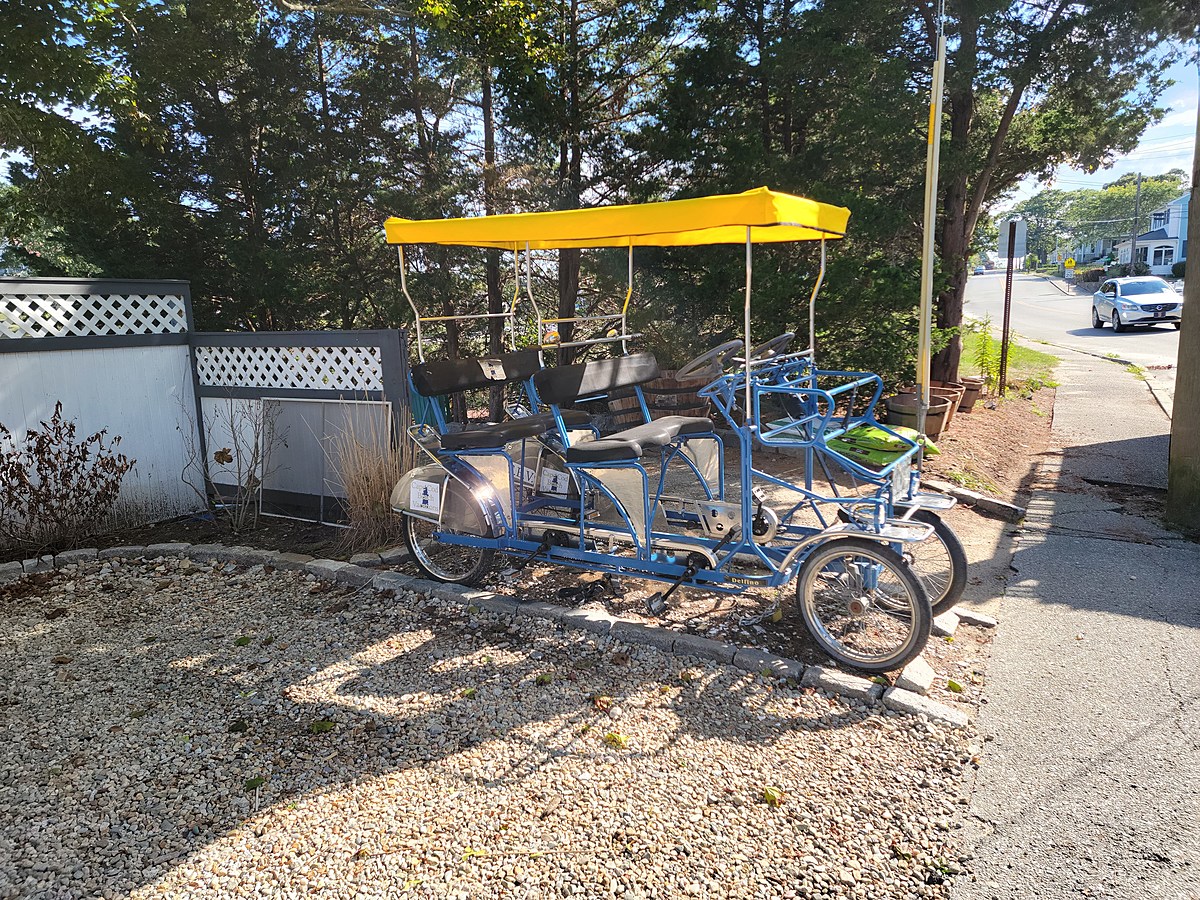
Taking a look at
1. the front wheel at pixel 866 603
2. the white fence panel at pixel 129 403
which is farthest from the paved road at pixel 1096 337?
the white fence panel at pixel 129 403

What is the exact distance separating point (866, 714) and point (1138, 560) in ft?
9.69

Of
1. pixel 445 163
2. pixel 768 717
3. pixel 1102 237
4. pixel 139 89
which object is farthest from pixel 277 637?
pixel 1102 237

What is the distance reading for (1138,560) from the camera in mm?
5121

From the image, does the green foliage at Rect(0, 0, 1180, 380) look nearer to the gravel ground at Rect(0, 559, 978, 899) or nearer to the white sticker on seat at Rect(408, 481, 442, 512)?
the white sticker on seat at Rect(408, 481, 442, 512)

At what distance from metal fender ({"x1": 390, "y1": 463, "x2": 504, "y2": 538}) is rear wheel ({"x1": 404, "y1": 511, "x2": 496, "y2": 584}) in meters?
0.06

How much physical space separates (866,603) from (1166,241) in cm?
7727

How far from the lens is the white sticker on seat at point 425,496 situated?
4785 mm

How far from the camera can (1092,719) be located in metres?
3.29

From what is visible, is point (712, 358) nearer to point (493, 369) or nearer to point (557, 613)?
point (493, 369)

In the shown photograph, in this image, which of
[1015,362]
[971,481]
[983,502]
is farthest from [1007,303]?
[983,502]

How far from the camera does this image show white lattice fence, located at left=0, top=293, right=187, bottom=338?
591 cm

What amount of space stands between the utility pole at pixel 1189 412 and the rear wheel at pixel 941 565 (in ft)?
8.74

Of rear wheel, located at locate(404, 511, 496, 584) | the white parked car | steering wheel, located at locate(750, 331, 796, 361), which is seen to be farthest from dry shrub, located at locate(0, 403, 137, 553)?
the white parked car

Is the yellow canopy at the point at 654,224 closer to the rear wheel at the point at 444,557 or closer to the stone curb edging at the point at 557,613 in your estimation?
the rear wheel at the point at 444,557
